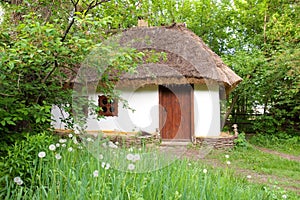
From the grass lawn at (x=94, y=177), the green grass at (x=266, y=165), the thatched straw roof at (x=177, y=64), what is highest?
the thatched straw roof at (x=177, y=64)

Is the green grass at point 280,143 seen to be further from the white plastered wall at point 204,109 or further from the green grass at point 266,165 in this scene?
the white plastered wall at point 204,109

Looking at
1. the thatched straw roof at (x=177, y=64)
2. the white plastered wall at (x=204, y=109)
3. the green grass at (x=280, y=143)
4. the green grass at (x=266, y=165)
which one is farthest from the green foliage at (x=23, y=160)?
the green grass at (x=280, y=143)

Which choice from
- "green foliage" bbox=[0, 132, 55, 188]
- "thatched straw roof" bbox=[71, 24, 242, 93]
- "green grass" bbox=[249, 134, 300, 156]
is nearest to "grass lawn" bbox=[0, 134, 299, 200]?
"green foliage" bbox=[0, 132, 55, 188]

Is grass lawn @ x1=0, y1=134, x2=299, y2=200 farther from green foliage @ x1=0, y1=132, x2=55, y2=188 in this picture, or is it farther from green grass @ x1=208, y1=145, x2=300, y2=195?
green grass @ x1=208, y1=145, x2=300, y2=195

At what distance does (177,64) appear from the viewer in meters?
7.88

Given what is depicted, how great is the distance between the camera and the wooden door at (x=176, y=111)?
787cm

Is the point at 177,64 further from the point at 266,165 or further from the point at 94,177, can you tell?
the point at 94,177

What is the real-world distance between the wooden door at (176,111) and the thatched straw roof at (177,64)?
48cm

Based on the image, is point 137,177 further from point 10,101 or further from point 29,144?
point 10,101

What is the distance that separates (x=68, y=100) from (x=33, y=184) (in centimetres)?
121

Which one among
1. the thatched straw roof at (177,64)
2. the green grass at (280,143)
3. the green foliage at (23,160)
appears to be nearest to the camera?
the green foliage at (23,160)

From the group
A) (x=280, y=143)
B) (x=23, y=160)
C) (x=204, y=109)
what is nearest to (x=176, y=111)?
(x=204, y=109)

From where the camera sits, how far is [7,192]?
5.98 feet

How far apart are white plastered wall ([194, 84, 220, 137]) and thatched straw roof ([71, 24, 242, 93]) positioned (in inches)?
13.6
